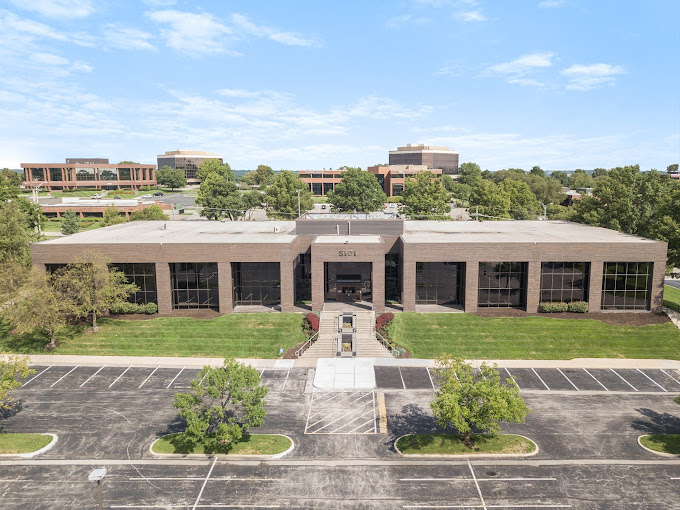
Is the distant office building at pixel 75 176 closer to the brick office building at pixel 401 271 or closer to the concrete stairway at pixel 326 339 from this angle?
the brick office building at pixel 401 271

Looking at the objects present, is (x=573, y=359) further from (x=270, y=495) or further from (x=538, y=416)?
(x=270, y=495)

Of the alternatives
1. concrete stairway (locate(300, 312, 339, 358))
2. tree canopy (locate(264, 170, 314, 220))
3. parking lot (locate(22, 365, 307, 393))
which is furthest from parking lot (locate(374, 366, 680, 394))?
tree canopy (locate(264, 170, 314, 220))

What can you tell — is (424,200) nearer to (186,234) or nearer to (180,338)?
(186,234)

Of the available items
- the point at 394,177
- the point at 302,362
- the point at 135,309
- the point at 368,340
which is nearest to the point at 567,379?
the point at 368,340

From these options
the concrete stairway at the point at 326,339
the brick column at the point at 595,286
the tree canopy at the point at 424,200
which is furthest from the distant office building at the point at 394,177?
the concrete stairway at the point at 326,339

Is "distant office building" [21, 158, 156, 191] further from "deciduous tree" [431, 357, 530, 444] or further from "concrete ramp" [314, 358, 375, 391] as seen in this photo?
"deciduous tree" [431, 357, 530, 444]

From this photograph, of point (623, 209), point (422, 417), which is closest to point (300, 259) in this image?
point (422, 417)
